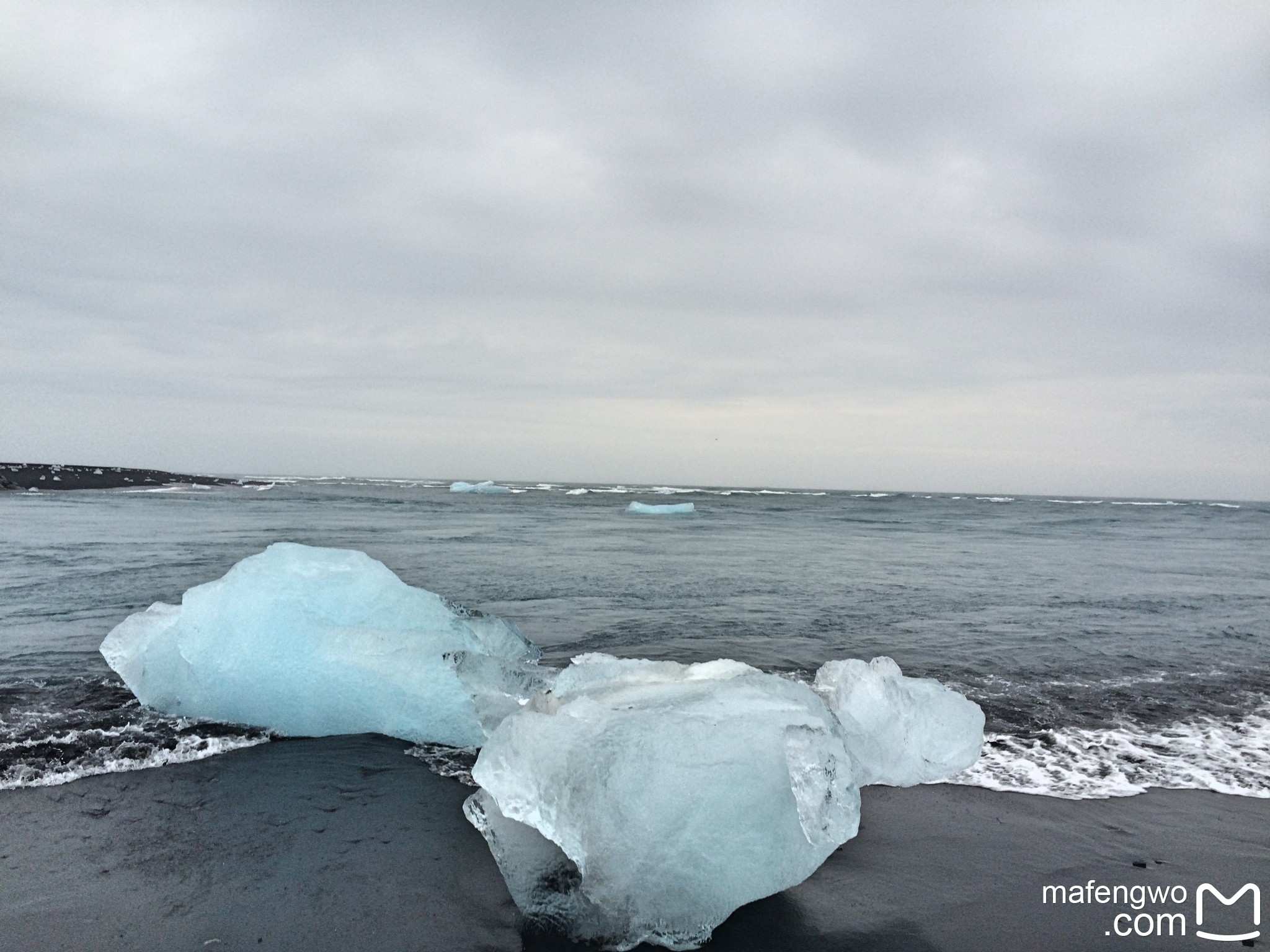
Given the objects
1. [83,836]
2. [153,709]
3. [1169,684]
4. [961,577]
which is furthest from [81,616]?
[961,577]

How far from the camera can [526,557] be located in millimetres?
15305

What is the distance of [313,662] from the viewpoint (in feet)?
17.2

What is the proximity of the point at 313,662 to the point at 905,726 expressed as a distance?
12.9 feet

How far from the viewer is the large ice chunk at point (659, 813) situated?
2.89 metres

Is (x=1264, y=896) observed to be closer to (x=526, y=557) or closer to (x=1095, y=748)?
(x=1095, y=748)

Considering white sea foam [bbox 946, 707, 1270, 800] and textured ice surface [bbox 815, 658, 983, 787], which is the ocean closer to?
white sea foam [bbox 946, 707, 1270, 800]

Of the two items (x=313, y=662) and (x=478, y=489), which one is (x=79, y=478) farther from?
(x=313, y=662)

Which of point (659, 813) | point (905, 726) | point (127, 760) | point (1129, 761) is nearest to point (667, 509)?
point (1129, 761)

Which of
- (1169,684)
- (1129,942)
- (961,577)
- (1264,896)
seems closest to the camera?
(1129,942)

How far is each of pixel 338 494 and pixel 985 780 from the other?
157 feet

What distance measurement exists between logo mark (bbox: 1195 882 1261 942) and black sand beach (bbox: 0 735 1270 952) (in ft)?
0.12

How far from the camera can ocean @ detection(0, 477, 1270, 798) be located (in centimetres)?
489

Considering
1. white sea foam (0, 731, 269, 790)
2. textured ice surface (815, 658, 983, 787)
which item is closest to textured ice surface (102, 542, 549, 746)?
white sea foam (0, 731, 269, 790)

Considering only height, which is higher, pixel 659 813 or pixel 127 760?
pixel 659 813
